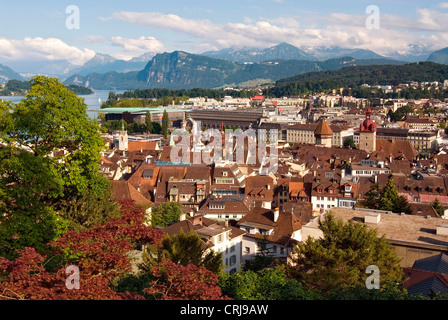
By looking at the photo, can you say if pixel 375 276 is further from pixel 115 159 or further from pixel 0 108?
pixel 115 159

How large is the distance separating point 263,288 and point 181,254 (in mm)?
3885

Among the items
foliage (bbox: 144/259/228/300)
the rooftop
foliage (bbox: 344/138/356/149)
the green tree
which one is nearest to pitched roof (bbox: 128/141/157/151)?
foliage (bbox: 344/138/356/149)

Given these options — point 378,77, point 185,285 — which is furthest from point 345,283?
point 378,77

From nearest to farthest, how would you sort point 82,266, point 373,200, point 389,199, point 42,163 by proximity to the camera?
point 82,266, point 42,163, point 389,199, point 373,200

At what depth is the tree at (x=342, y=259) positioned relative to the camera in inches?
469

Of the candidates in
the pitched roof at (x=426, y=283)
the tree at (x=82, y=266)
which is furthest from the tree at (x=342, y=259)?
the tree at (x=82, y=266)

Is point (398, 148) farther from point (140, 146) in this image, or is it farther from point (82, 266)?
point (82, 266)

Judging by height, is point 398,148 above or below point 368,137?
below

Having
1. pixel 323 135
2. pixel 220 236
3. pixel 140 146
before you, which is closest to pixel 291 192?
pixel 220 236

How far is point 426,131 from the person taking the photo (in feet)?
254

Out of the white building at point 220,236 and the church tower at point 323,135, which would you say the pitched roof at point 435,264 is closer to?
the white building at point 220,236

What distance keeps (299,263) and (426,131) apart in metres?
71.3

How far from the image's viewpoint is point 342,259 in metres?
13.0

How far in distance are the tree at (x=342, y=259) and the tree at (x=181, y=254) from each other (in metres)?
2.28
